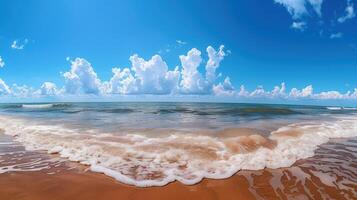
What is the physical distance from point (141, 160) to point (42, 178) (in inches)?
94.8

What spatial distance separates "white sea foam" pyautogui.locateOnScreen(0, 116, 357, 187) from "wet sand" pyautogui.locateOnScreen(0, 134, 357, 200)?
0.29 meters

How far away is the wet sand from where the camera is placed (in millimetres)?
3980

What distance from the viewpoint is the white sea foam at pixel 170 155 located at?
5039 millimetres

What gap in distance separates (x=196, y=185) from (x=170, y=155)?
6.65 ft

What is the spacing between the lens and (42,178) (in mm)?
4680

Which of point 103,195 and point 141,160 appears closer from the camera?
point 103,195

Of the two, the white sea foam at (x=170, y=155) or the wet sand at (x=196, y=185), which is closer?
the wet sand at (x=196, y=185)

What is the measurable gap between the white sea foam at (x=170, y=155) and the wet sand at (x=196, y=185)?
0.29 m

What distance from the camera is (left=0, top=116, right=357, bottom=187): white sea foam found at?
504 centimetres

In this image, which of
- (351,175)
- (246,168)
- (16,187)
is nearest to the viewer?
(16,187)

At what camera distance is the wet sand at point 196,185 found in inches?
157

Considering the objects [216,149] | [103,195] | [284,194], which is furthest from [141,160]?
[284,194]

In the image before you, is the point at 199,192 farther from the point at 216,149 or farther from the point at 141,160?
the point at 216,149

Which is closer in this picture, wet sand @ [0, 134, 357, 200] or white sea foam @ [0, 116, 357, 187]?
wet sand @ [0, 134, 357, 200]
